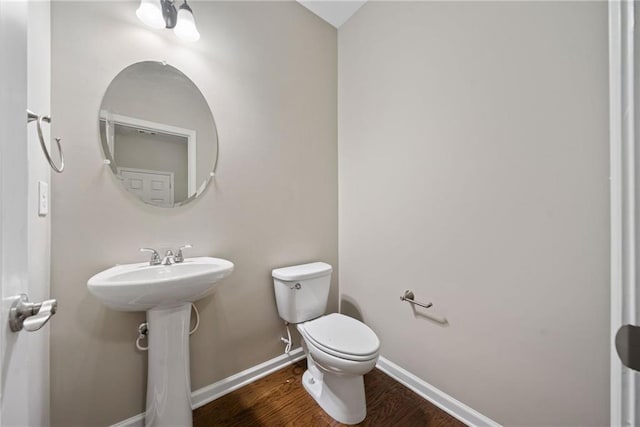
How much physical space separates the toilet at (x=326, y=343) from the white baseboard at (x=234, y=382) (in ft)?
0.70

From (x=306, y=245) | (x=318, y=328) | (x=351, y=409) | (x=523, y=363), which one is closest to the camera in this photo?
(x=523, y=363)

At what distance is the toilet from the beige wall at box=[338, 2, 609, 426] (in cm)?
38

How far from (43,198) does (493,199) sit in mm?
1832

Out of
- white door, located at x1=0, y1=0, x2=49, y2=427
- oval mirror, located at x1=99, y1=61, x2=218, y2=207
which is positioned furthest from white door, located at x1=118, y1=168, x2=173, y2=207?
white door, located at x1=0, y1=0, x2=49, y2=427

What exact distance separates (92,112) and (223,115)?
1.86 ft

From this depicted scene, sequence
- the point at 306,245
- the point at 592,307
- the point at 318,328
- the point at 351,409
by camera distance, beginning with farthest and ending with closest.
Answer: the point at 306,245 < the point at 318,328 < the point at 351,409 < the point at 592,307

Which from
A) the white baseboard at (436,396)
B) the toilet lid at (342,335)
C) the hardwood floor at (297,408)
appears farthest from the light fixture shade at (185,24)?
the white baseboard at (436,396)

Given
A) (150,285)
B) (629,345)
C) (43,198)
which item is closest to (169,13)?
(43,198)

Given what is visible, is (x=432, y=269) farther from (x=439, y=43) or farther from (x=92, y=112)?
(x=92, y=112)

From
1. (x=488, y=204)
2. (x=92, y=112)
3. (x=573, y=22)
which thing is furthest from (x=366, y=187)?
(x=92, y=112)

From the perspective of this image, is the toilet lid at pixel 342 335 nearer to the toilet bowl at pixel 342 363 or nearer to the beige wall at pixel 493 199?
the toilet bowl at pixel 342 363

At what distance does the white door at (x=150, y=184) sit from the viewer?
111 centimetres

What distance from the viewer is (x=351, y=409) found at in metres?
1.18

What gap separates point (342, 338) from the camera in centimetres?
121
